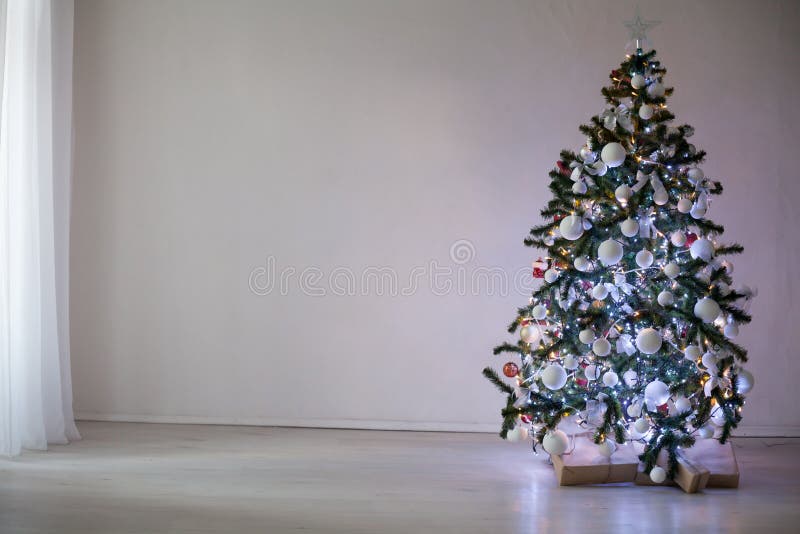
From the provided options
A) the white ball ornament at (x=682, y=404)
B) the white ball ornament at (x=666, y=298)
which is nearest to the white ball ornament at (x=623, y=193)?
the white ball ornament at (x=666, y=298)

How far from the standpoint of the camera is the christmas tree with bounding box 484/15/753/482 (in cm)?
→ 304

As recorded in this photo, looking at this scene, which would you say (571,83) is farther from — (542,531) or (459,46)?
(542,531)

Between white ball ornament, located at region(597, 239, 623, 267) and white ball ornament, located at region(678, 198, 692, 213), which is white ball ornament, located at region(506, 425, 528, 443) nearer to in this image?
white ball ornament, located at region(597, 239, 623, 267)

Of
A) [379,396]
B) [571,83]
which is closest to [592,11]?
[571,83]

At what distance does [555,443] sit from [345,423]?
1.54 meters

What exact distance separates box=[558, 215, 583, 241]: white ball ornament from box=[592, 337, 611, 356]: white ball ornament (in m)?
0.44

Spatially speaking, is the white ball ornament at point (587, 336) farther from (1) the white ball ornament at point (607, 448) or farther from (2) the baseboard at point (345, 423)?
(2) the baseboard at point (345, 423)

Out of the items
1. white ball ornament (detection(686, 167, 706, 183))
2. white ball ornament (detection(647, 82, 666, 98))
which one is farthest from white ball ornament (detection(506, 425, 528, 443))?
white ball ornament (detection(647, 82, 666, 98))

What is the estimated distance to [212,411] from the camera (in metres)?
4.32

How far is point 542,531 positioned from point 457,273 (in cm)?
194

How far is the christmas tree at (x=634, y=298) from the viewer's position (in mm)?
3045

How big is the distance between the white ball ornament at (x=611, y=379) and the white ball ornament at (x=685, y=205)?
2.42 ft

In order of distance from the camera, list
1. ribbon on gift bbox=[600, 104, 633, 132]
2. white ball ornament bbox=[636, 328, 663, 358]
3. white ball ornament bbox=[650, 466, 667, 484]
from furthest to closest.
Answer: ribbon on gift bbox=[600, 104, 633, 132] → white ball ornament bbox=[650, 466, 667, 484] → white ball ornament bbox=[636, 328, 663, 358]

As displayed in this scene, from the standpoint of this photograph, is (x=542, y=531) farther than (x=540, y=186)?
No
